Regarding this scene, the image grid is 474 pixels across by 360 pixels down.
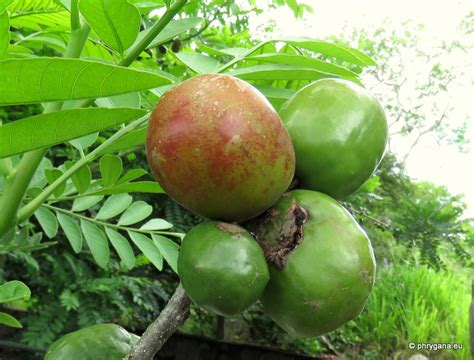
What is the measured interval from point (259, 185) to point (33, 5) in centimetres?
69

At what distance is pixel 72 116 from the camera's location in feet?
1.62

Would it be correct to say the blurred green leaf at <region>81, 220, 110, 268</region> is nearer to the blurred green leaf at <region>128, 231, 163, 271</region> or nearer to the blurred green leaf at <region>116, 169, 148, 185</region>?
the blurred green leaf at <region>128, 231, 163, 271</region>

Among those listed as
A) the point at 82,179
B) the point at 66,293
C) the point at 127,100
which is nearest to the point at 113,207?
the point at 82,179

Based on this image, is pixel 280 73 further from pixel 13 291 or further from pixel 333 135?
pixel 13 291

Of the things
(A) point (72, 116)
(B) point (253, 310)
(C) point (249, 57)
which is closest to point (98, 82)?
(A) point (72, 116)

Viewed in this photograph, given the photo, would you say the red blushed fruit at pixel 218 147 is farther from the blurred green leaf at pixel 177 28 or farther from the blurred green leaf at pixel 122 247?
the blurred green leaf at pixel 122 247

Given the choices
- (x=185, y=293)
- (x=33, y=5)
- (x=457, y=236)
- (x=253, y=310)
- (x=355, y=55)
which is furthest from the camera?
(x=253, y=310)

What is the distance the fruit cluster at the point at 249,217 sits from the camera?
0.50 metres

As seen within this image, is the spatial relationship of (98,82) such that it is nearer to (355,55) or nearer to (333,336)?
(355,55)

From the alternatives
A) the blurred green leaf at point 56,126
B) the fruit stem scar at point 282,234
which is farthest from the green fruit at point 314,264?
the blurred green leaf at point 56,126

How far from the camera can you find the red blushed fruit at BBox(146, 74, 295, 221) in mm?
498

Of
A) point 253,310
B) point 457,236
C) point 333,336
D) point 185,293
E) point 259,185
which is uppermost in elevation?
point 259,185

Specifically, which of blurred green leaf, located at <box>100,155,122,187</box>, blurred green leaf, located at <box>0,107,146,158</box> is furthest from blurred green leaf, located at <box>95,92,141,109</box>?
blurred green leaf, located at <box>0,107,146,158</box>

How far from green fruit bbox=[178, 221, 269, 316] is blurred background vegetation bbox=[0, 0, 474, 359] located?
606 millimetres
